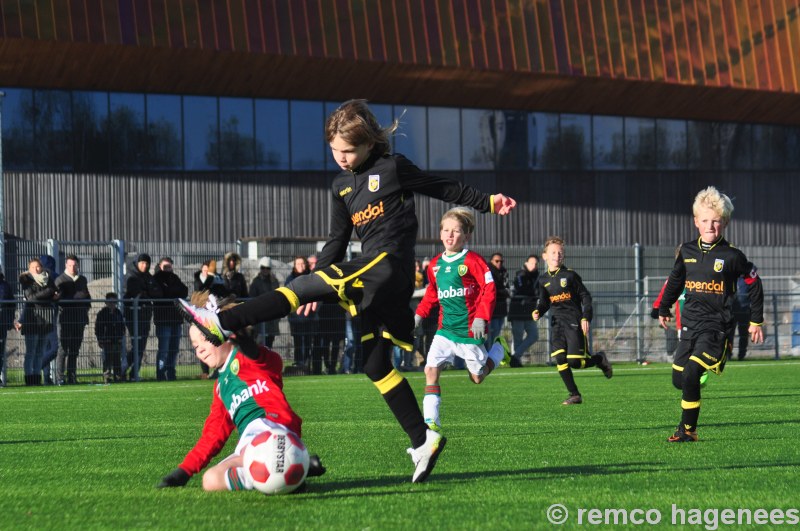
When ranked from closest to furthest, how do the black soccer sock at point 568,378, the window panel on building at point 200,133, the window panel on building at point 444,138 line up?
the black soccer sock at point 568,378 < the window panel on building at point 200,133 < the window panel on building at point 444,138

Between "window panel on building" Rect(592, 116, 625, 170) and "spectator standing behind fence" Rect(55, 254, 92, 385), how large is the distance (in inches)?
854

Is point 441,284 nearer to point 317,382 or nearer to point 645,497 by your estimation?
point 645,497

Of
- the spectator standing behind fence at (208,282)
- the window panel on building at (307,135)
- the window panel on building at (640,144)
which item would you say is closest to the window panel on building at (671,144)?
the window panel on building at (640,144)

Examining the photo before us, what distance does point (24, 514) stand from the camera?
5219 millimetres

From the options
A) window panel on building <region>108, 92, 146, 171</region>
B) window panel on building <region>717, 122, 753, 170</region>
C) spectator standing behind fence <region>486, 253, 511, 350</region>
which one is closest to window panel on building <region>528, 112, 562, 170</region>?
window panel on building <region>717, 122, 753, 170</region>

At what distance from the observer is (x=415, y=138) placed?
34938 millimetres

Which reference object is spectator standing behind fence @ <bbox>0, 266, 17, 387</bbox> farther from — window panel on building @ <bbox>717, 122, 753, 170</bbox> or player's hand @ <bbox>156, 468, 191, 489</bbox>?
window panel on building @ <bbox>717, 122, 753, 170</bbox>

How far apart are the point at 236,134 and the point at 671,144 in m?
13.9

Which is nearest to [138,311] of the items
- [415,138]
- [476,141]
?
[415,138]

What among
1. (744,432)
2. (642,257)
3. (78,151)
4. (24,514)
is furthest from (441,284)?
(78,151)

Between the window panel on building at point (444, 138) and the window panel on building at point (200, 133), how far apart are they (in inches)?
254

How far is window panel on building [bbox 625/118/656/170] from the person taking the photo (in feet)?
121

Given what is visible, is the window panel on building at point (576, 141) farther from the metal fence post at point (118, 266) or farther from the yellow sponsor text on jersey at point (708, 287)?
the yellow sponsor text on jersey at point (708, 287)

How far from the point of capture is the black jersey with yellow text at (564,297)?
13234mm
